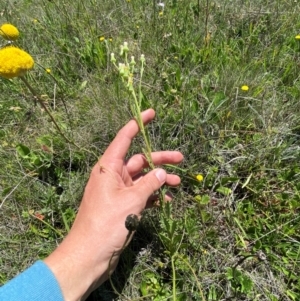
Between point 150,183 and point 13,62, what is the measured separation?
54 centimetres

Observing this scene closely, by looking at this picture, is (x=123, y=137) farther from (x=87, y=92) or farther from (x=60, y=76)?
(x=60, y=76)

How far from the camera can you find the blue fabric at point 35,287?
3.26ft

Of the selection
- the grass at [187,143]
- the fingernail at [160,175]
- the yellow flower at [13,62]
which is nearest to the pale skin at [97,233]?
the fingernail at [160,175]

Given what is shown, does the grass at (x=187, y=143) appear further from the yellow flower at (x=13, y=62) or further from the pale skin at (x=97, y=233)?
the yellow flower at (x=13, y=62)

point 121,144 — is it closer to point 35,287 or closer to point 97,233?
point 97,233

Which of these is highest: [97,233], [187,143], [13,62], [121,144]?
[13,62]

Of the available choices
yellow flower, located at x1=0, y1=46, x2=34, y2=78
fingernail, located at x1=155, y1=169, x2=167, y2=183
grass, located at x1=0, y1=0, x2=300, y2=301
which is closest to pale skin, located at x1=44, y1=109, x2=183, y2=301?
fingernail, located at x1=155, y1=169, x2=167, y2=183

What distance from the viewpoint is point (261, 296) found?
120 centimetres

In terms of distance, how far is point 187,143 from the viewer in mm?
1531

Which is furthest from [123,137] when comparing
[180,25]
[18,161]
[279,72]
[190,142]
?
[180,25]

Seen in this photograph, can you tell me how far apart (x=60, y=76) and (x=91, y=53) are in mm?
231

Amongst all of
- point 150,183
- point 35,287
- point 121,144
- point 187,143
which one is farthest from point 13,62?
point 187,143

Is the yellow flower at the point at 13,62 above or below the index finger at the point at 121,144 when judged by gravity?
above

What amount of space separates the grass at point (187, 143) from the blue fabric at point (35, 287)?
33cm
